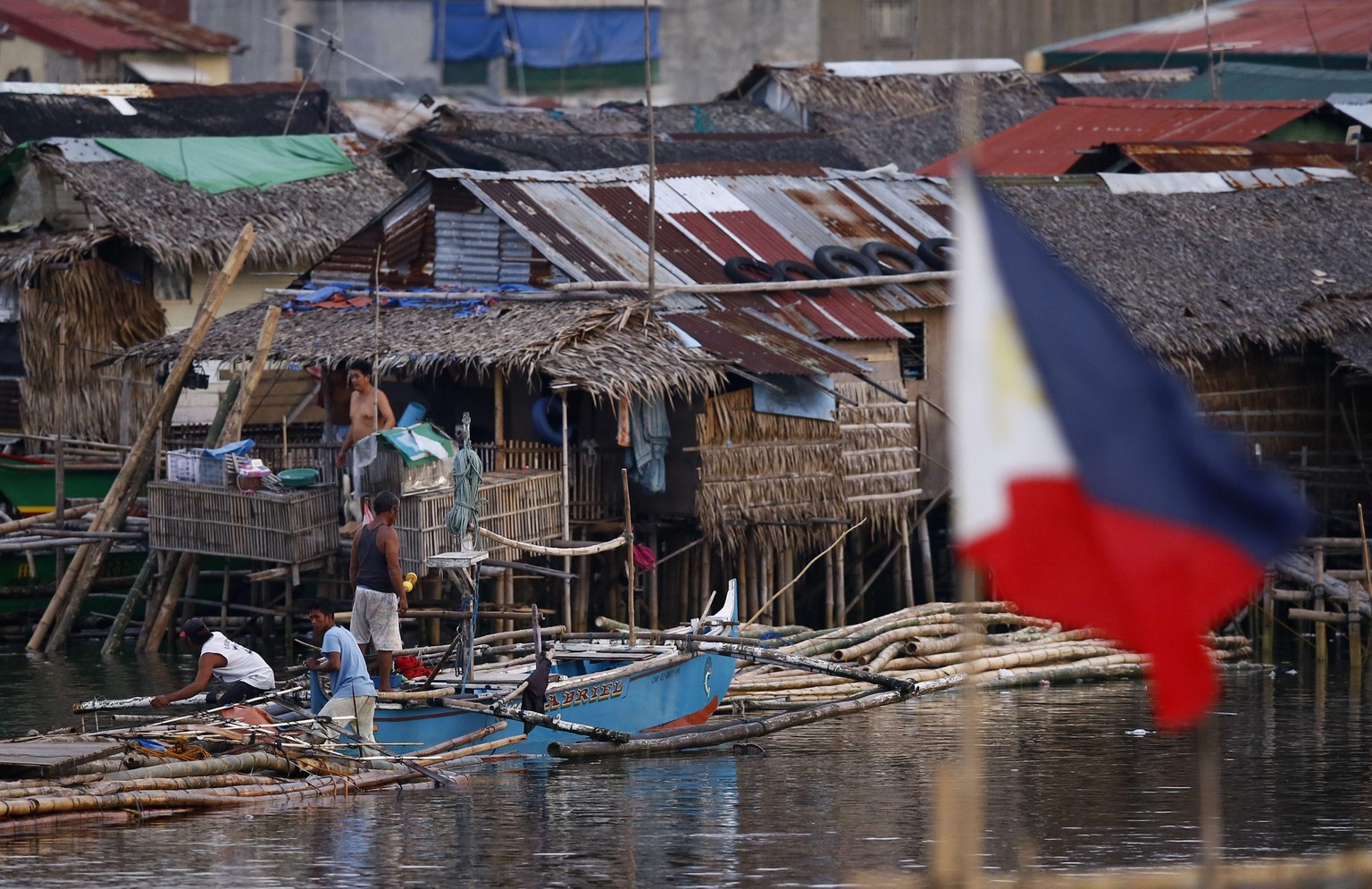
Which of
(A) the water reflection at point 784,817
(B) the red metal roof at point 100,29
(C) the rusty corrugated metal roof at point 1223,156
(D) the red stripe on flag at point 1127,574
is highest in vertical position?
(B) the red metal roof at point 100,29

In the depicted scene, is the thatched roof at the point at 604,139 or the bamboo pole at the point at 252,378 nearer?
the bamboo pole at the point at 252,378

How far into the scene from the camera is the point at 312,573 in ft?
75.9

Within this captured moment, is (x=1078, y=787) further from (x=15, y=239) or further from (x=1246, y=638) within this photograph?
(x=15, y=239)

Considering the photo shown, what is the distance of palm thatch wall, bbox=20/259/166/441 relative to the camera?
28250 millimetres

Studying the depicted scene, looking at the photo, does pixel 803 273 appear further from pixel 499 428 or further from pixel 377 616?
pixel 377 616

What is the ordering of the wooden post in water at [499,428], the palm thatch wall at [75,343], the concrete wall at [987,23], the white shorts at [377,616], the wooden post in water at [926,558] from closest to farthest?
the white shorts at [377,616]
the wooden post in water at [499,428]
the wooden post in water at [926,558]
the palm thatch wall at [75,343]
the concrete wall at [987,23]

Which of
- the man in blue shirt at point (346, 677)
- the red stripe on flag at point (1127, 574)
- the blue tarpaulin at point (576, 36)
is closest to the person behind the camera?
the red stripe on flag at point (1127, 574)

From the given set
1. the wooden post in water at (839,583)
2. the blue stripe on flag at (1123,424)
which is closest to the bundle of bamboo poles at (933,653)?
the wooden post in water at (839,583)

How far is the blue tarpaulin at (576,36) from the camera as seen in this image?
54.0 m

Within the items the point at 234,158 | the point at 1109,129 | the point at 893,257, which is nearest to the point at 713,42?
the point at 1109,129

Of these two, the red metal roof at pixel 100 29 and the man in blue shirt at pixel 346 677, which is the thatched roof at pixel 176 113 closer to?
the red metal roof at pixel 100 29

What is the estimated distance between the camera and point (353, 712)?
14.9 meters

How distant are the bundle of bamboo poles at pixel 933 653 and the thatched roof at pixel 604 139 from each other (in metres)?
8.77

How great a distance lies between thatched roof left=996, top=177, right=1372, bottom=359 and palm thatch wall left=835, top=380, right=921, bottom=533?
2871 mm
